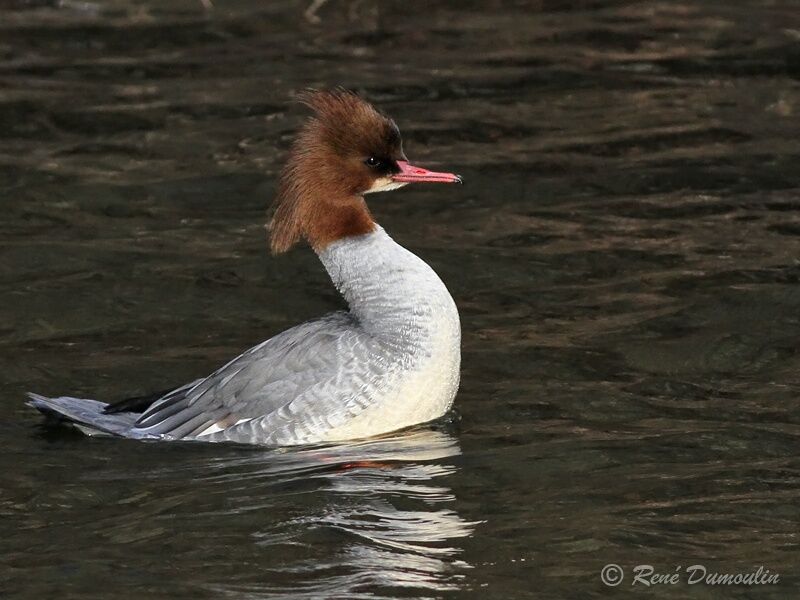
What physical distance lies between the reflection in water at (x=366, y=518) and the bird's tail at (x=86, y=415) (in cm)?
68

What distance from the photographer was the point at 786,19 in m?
14.7

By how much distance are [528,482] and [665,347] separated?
202 centimetres

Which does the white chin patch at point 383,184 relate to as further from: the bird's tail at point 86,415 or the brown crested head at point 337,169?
the bird's tail at point 86,415

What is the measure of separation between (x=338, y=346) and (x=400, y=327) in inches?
12.6

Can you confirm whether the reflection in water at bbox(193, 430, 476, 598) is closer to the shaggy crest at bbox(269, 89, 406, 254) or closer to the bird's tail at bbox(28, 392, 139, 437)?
the bird's tail at bbox(28, 392, 139, 437)

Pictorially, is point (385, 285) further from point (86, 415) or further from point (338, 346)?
point (86, 415)

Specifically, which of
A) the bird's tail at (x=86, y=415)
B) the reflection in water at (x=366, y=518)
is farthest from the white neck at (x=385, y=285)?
the bird's tail at (x=86, y=415)

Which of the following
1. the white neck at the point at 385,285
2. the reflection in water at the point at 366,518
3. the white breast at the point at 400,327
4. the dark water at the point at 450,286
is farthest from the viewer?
the white neck at the point at 385,285

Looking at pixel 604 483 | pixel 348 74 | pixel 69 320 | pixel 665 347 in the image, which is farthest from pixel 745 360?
pixel 348 74

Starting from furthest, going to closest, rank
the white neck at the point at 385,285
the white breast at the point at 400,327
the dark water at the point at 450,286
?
1. the white neck at the point at 385,285
2. the white breast at the point at 400,327
3. the dark water at the point at 450,286

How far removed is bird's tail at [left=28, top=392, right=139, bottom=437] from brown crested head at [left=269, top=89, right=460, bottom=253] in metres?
1.17

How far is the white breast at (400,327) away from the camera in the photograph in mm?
7227

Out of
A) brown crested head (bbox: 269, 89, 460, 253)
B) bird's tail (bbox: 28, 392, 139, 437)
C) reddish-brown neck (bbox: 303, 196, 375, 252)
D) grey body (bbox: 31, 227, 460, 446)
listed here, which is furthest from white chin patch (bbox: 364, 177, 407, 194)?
bird's tail (bbox: 28, 392, 139, 437)

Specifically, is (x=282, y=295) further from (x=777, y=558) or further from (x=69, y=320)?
(x=777, y=558)
